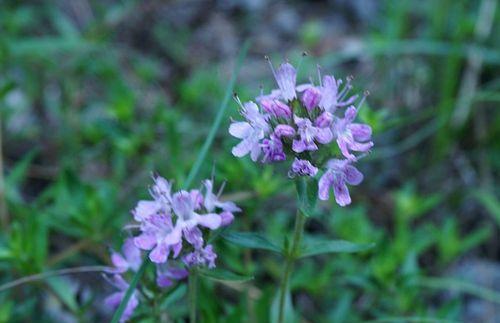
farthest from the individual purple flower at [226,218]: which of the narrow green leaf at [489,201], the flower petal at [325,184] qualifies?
the narrow green leaf at [489,201]

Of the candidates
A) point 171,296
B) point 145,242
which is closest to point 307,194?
point 145,242

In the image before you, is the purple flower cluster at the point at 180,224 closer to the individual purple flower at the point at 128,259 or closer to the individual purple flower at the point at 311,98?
the individual purple flower at the point at 128,259

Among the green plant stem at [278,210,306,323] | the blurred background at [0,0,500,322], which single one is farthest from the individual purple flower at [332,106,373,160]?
the blurred background at [0,0,500,322]

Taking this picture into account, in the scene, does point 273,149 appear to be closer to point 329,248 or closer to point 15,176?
point 329,248

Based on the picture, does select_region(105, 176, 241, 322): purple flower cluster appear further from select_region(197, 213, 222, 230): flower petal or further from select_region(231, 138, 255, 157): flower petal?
select_region(231, 138, 255, 157): flower petal

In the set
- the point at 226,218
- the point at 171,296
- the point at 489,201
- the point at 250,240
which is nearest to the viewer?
the point at 226,218

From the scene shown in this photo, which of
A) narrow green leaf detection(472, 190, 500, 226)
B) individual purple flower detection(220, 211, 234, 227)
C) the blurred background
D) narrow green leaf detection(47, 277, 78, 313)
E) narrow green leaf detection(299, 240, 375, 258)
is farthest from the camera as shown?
narrow green leaf detection(472, 190, 500, 226)

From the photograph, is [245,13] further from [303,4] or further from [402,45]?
[402,45]
